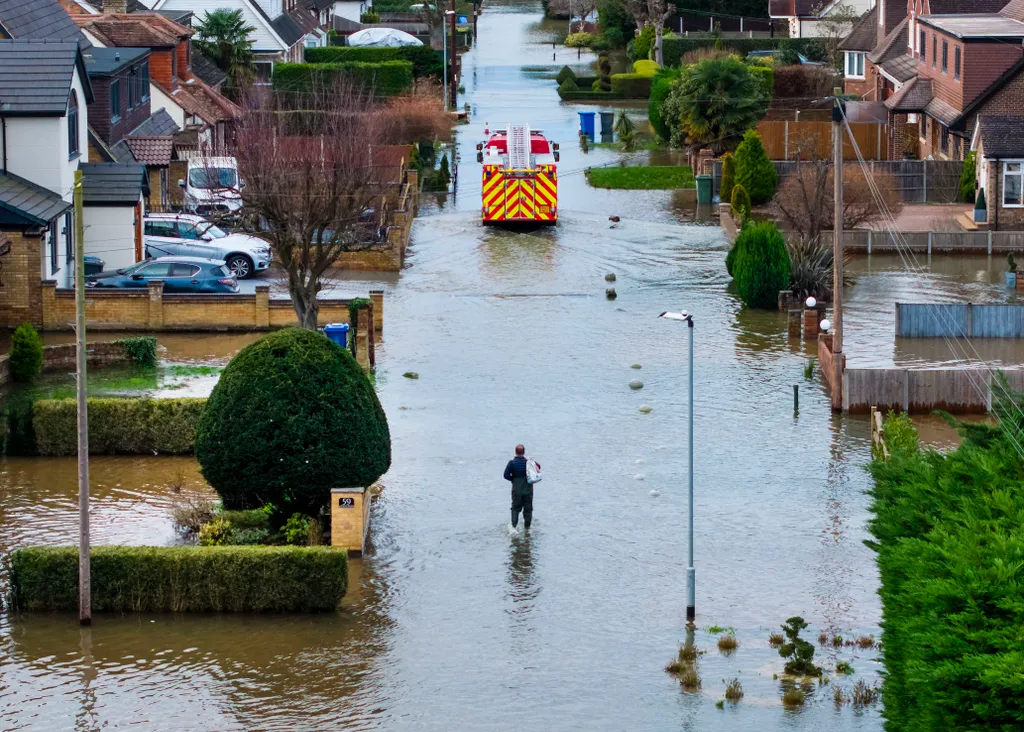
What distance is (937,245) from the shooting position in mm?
48219

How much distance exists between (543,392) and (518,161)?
781 inches

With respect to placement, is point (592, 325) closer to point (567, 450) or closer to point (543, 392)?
point (543, 392)

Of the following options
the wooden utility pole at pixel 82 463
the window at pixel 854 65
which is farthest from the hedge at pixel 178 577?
the window at pixel 854 65

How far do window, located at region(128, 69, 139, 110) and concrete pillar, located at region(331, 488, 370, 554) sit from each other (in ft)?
98.5

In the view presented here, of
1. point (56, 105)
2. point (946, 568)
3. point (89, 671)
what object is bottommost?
point (89, 671)

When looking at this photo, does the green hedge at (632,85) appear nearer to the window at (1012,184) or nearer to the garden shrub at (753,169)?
the garden shrub at (753,169)

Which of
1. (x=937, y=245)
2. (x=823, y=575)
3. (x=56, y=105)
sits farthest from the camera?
(x=937, y=245)

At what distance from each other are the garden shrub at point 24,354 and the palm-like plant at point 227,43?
37.8 metres

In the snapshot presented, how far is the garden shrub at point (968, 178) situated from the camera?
5353 cm

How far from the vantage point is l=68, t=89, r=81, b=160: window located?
41656mm

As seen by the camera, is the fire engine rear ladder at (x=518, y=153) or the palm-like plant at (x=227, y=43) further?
the palm-like plant at (x=227, y=43)

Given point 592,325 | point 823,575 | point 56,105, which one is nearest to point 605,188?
point 592,325

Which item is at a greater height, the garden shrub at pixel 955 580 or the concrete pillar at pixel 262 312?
the garden shrub at pixel 955 580

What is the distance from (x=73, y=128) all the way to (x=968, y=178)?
27.8m
